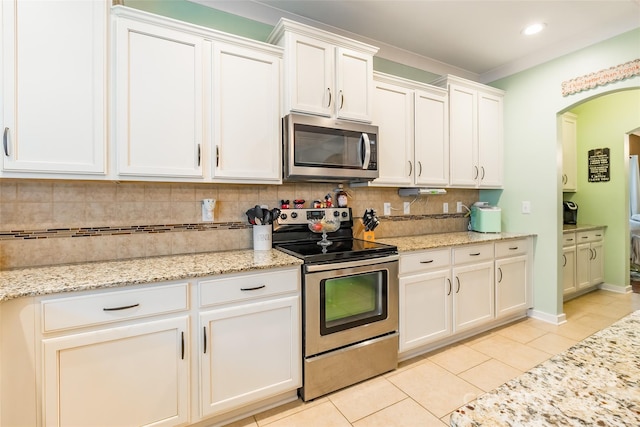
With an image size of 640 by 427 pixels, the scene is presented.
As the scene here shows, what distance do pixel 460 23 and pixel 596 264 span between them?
3.62 m

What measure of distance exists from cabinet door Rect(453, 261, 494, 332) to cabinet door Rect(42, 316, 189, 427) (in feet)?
7.02

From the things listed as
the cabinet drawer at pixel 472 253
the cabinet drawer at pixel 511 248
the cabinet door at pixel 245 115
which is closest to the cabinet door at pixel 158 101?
the cabinet door at pixel 245 115

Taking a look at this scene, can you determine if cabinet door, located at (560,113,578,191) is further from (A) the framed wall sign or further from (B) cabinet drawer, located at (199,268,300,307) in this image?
(B) cabinet drawer, located at (199,268,300,307)

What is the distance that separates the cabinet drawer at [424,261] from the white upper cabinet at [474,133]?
864mm

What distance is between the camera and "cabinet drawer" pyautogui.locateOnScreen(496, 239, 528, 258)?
9.41ft

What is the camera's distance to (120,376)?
4.70 feet

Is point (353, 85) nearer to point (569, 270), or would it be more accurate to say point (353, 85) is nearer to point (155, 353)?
point (155, 353)

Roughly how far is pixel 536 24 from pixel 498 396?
318 cm

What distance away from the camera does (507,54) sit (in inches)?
121

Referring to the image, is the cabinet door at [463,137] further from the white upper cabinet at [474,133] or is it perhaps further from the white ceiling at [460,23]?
the white ceiling at [460,23]

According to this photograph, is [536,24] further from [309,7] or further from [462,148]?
[309,7]

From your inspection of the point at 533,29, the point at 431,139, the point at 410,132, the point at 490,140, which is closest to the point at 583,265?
the point at 490,140

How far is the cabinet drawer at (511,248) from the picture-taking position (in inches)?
113

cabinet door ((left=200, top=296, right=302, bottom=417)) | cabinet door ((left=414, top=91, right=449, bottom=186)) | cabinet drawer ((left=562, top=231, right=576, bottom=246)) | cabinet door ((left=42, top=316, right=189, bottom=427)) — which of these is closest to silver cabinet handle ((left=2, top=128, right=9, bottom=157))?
cabinet door ((left=42, top=316, right=189, bottom=427))
